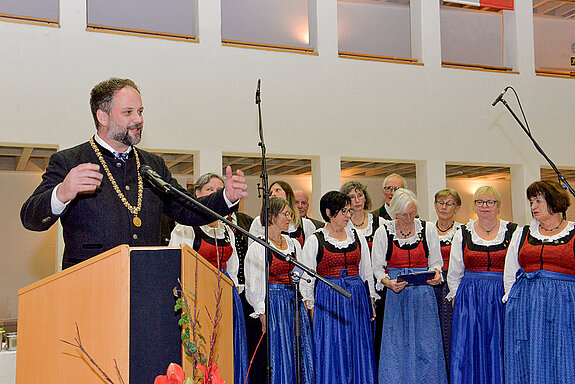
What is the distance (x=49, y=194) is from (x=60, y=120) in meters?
3.78

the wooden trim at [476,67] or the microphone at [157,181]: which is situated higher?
the wooden trim at [476,67]

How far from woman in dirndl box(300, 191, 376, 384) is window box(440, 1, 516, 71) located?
3.64 meters

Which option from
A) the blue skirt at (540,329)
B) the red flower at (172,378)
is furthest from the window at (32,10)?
the red flower at (172,378)

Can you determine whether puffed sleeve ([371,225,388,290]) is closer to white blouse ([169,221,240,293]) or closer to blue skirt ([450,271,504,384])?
blue skirt ([450,271,504,384])

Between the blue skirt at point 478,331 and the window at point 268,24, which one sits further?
the window at point 268,24

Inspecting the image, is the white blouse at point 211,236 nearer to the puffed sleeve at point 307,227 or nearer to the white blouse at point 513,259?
the puffed sleeve at point 307,227

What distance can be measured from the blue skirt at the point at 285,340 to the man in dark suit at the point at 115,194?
1870 mm

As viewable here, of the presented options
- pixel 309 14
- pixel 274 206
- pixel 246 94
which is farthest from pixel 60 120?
pixel 309 14

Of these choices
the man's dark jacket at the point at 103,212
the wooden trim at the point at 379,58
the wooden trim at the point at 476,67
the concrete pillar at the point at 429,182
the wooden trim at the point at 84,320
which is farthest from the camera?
the wooden trim at the point at 476,67

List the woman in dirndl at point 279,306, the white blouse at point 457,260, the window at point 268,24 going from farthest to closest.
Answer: the window at point 268,24
the white blouse at point 457,260
the woman in dirndl at point 279,306

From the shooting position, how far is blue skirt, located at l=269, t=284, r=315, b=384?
13.4 ft

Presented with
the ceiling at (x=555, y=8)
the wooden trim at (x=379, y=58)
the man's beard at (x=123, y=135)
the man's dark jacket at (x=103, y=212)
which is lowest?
the man's dark jacket at (x=103, y=212)

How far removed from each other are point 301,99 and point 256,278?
276 centimetres

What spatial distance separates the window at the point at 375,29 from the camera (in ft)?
22.4
